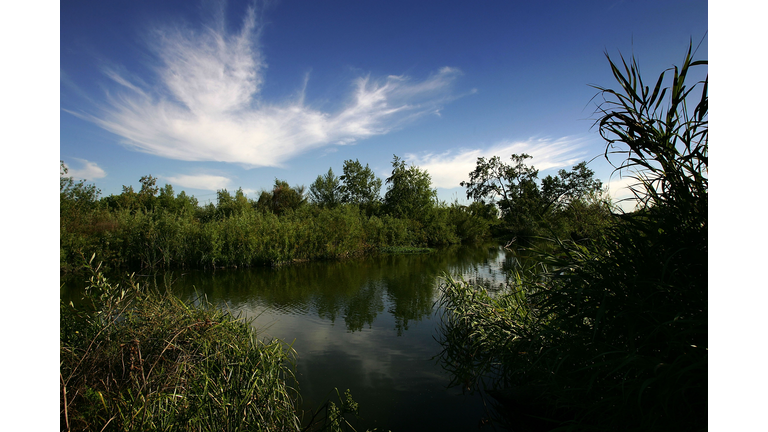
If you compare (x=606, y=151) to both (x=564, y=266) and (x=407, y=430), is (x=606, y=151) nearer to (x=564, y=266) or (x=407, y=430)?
(x=564, y=266)

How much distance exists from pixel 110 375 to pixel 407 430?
3.04 metres

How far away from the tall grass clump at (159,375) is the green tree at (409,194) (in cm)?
3094

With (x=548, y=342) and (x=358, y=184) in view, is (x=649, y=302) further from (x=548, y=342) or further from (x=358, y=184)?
(x=358, y=184)

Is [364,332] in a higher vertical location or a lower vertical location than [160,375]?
lower

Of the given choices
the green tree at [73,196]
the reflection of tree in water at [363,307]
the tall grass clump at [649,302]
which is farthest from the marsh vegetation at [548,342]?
the green tree at [73,196]

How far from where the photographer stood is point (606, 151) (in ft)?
9.94

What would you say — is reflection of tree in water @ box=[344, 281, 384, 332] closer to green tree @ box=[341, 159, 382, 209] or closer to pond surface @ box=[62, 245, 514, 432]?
pond surface @ box=[62, 245, 514, 432]

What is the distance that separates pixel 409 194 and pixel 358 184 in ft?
24.7

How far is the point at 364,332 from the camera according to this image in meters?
7.47

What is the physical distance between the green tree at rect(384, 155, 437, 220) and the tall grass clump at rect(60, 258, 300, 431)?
30940 millimetres

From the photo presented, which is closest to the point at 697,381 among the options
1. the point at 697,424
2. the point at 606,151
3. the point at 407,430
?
the point at 697,424

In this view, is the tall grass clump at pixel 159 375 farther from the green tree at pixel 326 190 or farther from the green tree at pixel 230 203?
the green tree at pixel 326 190

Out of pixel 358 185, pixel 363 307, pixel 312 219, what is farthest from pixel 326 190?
pixel 363 307

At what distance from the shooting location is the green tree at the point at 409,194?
Answer: 35.1m
